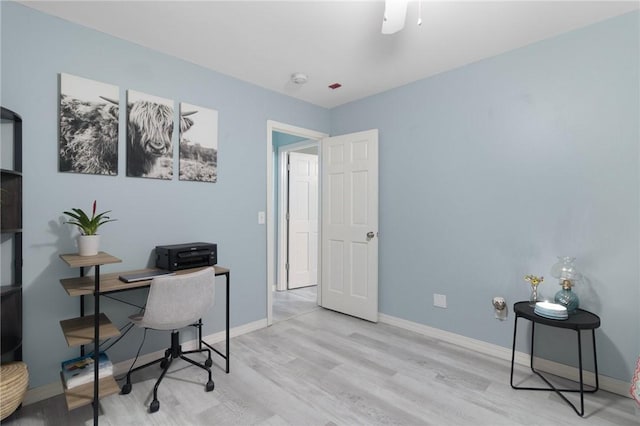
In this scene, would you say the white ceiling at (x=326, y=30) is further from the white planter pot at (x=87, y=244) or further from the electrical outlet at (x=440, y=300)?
the electrical outlet at (x=440, y=300)

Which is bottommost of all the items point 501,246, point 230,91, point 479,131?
point 501,246

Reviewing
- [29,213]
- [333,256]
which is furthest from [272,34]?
[333,256]

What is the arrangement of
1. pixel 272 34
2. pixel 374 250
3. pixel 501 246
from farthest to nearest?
pixel 374 250 → pixel 501 246 → pixel 272 34

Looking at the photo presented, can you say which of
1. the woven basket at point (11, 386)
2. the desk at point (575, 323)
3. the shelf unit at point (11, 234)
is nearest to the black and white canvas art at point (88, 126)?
the shelf unit at point (11, 234)

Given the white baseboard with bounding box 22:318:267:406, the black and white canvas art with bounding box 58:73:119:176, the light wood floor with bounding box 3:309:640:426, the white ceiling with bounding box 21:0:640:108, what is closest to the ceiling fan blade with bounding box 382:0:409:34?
the white ceiling with bounding box 21:0:640:108

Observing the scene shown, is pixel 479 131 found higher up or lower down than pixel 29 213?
higher up

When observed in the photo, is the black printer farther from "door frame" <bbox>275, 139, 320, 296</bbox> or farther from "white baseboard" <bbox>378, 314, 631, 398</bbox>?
"door frame" <bbox>275, 139, 320, 296</bbox>

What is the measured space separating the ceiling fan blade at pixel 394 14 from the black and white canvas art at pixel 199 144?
1716mm

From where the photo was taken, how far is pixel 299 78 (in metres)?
3.06

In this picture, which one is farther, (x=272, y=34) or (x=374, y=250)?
(x=374, y=250)

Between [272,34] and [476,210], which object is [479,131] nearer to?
[476,210]

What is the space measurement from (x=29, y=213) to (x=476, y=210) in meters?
3.29

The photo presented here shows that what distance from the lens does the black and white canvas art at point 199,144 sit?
8.97 ft

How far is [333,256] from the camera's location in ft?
12.7
